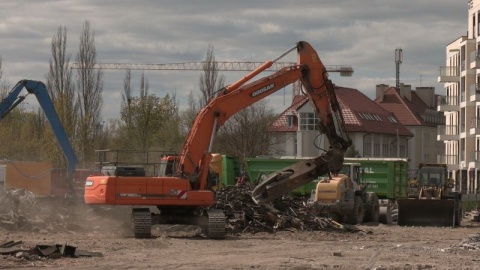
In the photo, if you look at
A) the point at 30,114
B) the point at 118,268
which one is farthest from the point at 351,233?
the point at 30,114

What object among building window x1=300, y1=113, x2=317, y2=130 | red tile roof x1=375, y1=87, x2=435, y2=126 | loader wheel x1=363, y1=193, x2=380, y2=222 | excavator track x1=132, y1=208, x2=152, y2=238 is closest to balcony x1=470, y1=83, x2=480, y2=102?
building window x1=300, y1=113, x2=317, y2=130

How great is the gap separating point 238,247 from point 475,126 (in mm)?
56004

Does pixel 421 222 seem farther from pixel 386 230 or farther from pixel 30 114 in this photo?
pixel 30 114

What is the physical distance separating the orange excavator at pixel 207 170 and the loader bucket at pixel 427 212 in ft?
30.7

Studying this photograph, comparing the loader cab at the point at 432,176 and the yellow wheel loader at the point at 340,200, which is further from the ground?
the loader cab at the point at 432,176

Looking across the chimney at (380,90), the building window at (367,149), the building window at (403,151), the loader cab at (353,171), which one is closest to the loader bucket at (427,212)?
the loader cab at (353,171)

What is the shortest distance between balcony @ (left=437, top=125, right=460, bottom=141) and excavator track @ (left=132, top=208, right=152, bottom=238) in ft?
204

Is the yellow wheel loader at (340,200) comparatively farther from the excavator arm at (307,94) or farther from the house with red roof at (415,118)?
the house with red roof at (415,118)

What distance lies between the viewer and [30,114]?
101 metres

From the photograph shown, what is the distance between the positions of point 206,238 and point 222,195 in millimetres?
4522

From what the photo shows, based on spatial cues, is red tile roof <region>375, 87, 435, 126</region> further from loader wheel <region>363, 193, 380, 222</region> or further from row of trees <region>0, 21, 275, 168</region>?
loader wheel <region>363, 193, 380, 222</region>

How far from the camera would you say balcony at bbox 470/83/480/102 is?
78.8 m

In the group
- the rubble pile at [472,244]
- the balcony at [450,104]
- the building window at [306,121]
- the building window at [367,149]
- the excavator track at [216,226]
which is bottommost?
the rubble pile at [472,244]

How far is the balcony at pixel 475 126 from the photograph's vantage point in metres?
77.8
